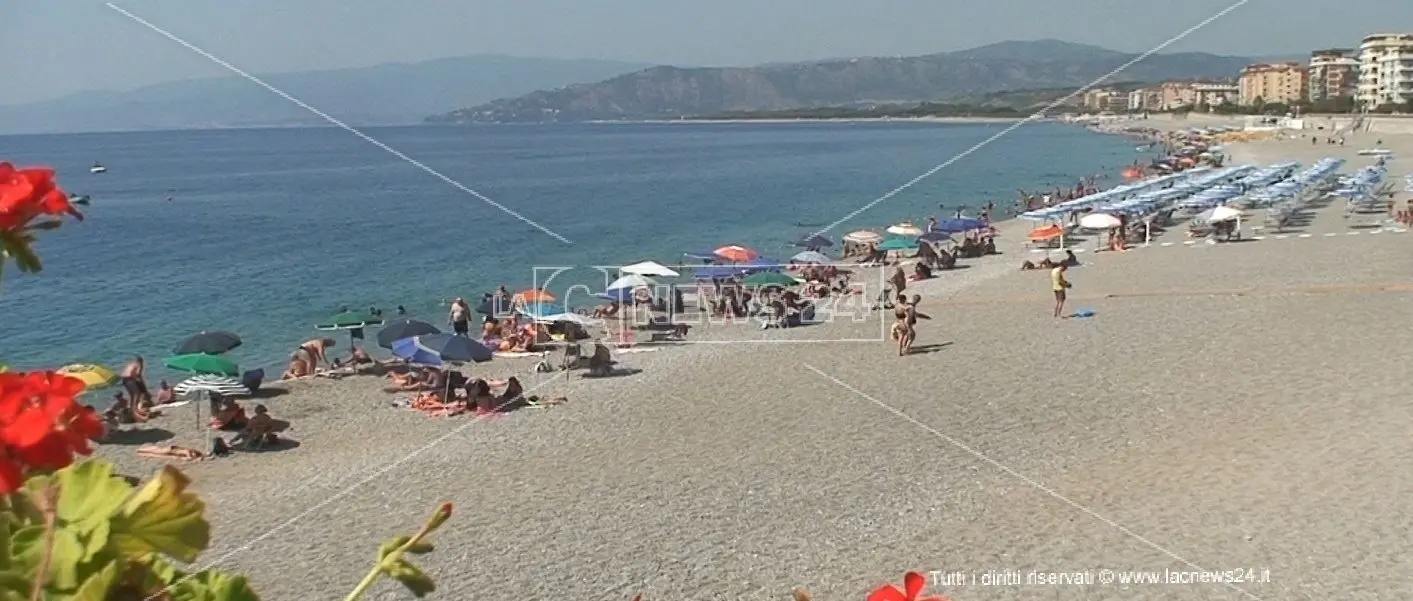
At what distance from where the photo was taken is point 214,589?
1218 mm

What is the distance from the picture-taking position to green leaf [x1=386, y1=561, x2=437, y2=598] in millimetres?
1128

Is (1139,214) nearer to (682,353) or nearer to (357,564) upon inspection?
(682,353)

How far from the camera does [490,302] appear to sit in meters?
24.1

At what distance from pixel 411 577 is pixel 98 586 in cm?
28

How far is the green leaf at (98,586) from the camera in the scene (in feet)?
3.58

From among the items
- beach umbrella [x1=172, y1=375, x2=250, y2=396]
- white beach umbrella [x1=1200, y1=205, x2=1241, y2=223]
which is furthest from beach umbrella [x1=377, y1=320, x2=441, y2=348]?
white beach umbrella [x1=1200, y1=205, x2=1241, y2=223]

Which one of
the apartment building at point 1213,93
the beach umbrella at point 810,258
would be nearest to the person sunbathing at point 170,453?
the beach umbrella at point 810,258

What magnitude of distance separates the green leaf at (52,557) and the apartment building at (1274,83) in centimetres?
13458

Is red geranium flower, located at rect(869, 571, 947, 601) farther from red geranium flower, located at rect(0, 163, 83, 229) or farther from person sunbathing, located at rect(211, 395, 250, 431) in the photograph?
person sunbathing, located at rect(211, 395, 250, 431)

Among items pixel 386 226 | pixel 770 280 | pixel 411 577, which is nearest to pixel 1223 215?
pixel 770 280

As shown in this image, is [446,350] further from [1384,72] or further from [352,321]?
[1384,72]

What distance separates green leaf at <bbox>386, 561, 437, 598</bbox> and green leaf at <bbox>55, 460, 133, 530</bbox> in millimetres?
292

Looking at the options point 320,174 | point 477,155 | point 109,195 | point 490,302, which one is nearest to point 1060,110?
point 477,155

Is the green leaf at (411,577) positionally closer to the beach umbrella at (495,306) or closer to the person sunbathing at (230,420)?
the person sunbathing at (230,420)
